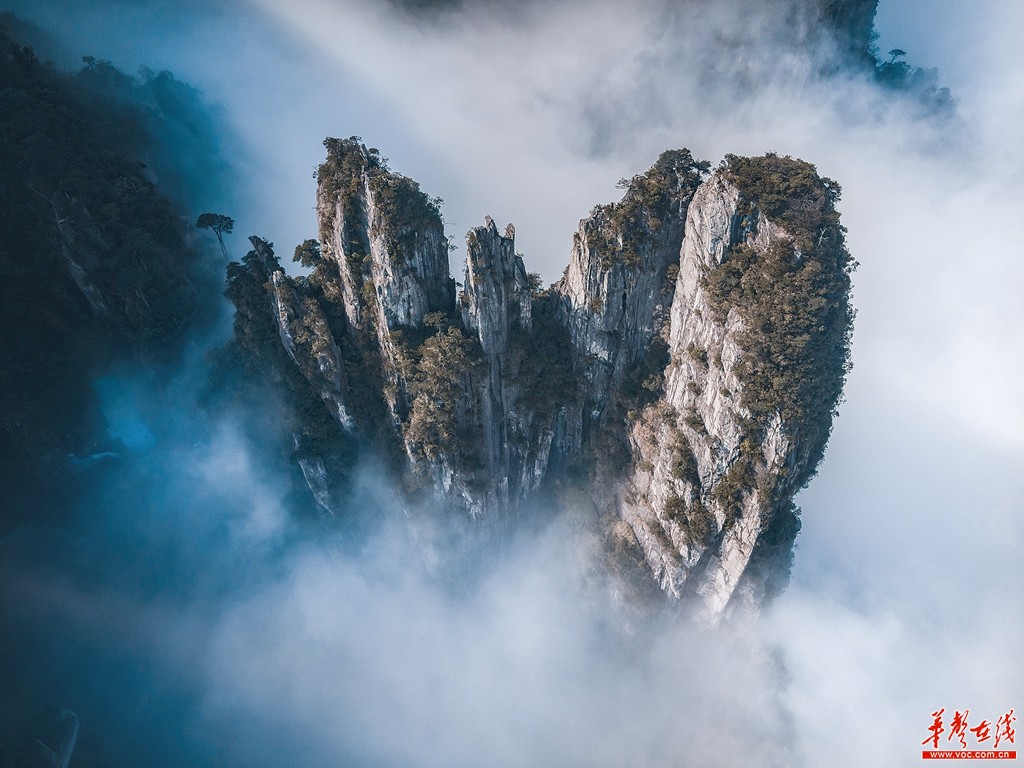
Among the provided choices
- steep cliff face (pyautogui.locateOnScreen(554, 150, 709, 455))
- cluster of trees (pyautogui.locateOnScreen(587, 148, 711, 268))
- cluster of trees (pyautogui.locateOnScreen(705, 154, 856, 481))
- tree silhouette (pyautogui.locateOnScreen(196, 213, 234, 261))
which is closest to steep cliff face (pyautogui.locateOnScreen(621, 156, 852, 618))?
cluster of trees (pyautogui.locateOnScreen(705, 154, 856, 481))

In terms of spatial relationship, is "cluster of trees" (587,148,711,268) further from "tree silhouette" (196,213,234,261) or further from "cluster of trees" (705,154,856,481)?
"tree silhouette" (196,213,234,261)

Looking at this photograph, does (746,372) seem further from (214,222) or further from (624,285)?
(214,222)

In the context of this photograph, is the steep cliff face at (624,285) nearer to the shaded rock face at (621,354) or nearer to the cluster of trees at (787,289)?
the shaded rock face at (621,354)

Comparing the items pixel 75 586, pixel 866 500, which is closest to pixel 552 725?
pixel 75 586

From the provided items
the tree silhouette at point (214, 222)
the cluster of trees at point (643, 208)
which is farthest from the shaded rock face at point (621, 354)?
the tree silhouette at point (214, 222)

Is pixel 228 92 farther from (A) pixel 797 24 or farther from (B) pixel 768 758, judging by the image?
(B) pixel 768 758

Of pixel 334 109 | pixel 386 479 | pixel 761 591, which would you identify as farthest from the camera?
pixel 334 109

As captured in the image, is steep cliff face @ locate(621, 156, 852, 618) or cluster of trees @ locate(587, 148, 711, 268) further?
cluster of trees @ locate(587, 148, 711, 268)

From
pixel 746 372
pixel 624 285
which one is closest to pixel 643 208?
pixel 624 285

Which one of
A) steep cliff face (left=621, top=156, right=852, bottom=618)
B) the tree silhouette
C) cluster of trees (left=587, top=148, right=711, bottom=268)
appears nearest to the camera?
steep cliff face (left=621, top=156, right=852, bottom=618)
